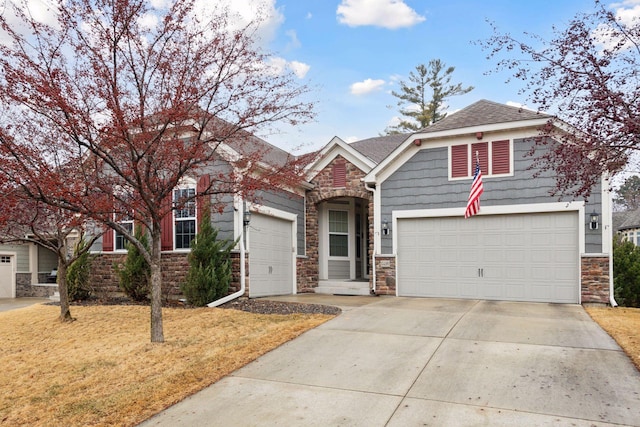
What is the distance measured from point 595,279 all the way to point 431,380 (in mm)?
7169

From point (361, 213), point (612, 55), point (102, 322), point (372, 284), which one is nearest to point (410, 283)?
point (372, 284)

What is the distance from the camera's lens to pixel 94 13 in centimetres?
648

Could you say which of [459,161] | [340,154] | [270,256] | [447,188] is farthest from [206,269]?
[459,161]

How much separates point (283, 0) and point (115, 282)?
861 cm

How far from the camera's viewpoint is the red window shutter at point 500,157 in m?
11.3

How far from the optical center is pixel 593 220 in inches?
407

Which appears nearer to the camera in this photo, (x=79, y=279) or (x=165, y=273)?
(x=165, y=273)

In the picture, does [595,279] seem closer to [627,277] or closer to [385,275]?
[627,277]

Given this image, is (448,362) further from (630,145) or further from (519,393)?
(630,145)

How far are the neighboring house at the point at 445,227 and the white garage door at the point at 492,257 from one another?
0.02 meters

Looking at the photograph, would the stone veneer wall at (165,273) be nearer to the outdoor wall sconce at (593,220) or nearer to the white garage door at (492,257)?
the white garage door at (492,257)

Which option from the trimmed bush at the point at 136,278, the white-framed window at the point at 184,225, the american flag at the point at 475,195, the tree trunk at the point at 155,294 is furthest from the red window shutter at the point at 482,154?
the trimmed bush at the point at 136,278

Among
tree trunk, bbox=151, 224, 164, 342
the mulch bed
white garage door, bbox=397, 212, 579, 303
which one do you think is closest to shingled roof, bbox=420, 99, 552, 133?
white garage door, bbox=397, 212, 579, 303

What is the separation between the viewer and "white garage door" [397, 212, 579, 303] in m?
10.8
